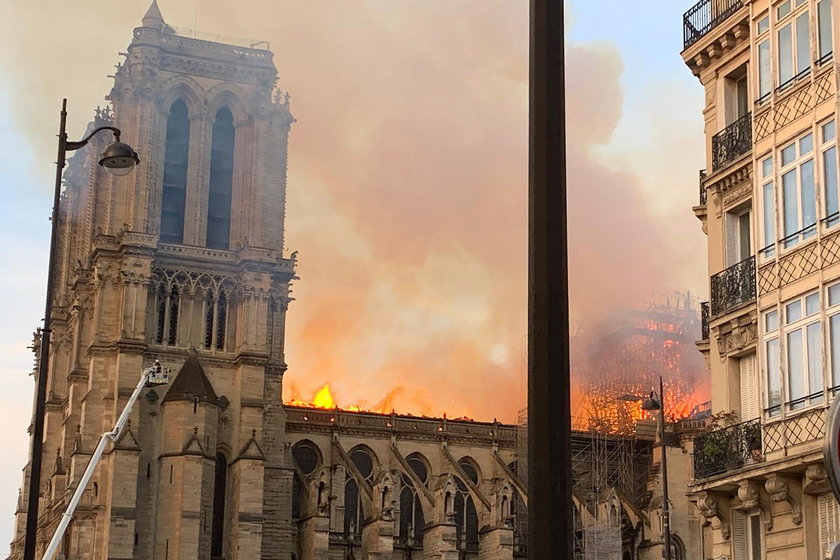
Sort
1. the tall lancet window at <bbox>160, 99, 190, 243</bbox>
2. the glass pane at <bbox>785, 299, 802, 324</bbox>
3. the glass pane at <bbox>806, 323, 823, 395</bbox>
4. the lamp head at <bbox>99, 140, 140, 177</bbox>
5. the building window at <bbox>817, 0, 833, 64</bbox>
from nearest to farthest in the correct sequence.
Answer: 1. the lamp head at <bbox>99, 140, 140, 177</bbox>
2. the glass pane at <bbox>806, 323, 823, 395</bbox>
3. the glass pane at <bbox>785, 299, 802, 324</bbox>
4. the building window at <bbox>817, 0, 833, 64</bbox>
5. the tall lancet window at <bbox>160, 99, 190, 243</bbox>

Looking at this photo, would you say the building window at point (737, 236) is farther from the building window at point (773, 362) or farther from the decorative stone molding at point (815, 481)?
the decorative stone molding at point (815, 481)

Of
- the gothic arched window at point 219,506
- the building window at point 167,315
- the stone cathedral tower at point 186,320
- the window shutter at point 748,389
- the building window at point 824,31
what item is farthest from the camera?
the building window at point 167,315

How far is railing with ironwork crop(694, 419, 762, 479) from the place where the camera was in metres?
24.7

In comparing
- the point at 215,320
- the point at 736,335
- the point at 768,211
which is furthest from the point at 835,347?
the point at 215,320

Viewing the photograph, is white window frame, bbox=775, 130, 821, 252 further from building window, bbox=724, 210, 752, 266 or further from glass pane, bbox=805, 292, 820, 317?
building window, bbox=724, 210, 752, 266

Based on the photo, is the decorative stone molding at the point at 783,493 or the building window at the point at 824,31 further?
the building window at the point at 824,31

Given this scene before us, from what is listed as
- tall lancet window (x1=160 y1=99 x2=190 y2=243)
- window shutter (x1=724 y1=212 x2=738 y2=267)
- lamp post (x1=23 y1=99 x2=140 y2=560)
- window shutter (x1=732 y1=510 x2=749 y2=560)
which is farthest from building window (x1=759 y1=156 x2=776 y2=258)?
tall lancet window (x1=160 y1=99 x2=190 y2=243)

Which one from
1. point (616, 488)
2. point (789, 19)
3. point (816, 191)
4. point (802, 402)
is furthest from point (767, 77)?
point (616, 488)

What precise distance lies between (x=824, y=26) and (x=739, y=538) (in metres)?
9.42

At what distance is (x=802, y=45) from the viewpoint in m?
24.6

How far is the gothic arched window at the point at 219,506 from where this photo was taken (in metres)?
66.8

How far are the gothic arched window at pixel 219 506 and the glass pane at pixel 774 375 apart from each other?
46.2 m

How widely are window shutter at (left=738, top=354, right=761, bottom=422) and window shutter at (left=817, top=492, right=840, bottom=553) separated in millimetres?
3136

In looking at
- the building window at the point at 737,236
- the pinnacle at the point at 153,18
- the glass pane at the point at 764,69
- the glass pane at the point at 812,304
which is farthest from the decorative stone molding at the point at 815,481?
the pinnacle at the point at 153,18
